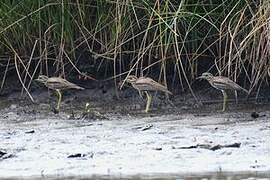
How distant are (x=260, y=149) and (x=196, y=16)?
2.62m

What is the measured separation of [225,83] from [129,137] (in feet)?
5.36

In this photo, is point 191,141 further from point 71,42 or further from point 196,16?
point 71,42

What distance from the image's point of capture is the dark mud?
266 inches

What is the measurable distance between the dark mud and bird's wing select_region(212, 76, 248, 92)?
239mm

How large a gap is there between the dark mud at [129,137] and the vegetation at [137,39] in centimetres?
31

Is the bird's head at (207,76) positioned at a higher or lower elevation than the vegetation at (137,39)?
lower

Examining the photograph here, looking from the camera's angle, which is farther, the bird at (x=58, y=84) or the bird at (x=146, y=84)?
the bird at (x=58, y=84)

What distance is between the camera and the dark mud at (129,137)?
677cm

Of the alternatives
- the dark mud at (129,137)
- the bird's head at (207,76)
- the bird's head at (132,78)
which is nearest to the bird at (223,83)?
the bird's head at (207,76)

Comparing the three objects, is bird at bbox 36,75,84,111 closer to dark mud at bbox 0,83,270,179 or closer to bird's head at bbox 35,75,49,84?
bird's head at bbox 35,75,49,84

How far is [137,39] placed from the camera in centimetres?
988

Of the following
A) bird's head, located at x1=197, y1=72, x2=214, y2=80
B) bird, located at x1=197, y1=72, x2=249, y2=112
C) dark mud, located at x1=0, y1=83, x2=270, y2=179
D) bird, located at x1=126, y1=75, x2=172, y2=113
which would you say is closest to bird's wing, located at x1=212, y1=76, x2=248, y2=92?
bird, located at x1=197, y1=72, x2=249, y2=112

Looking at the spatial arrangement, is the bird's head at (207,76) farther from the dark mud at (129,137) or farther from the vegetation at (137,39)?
the dark mud at (129,137)

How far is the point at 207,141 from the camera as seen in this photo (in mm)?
7570
